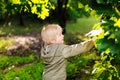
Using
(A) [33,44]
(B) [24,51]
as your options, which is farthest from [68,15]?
(B) [24,51]

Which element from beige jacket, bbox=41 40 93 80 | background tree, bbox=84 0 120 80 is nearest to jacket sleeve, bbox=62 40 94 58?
beige jacket, bbox=41 40 93 80

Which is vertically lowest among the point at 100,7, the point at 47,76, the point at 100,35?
the point at 47,76

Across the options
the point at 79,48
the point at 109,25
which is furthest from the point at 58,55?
the point at 109,25

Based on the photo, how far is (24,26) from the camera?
21.6 m

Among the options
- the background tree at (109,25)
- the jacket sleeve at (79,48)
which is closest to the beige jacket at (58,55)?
the jacket sleeve at (79,48)

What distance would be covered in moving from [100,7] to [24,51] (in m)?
9.60

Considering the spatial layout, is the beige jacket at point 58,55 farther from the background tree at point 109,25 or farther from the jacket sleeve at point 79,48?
the background tree at point 109,25

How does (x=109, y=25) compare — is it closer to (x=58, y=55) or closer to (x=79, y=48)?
(x=79, y=48)

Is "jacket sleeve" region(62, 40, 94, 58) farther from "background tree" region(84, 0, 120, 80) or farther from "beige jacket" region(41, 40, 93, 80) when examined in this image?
"background tree" region(84, 0, 120, 80)

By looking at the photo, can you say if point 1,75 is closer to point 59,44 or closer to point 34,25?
point 59,44

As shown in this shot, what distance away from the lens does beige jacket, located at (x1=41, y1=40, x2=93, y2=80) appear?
3945 mm

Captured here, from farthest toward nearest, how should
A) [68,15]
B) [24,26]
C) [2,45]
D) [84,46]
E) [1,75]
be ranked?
[68,15]
[24,26]
[2,45]
[1,75]
[84,46]

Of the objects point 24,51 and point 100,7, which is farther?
point 24,51

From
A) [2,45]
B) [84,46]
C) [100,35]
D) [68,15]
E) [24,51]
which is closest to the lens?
[100,35]
